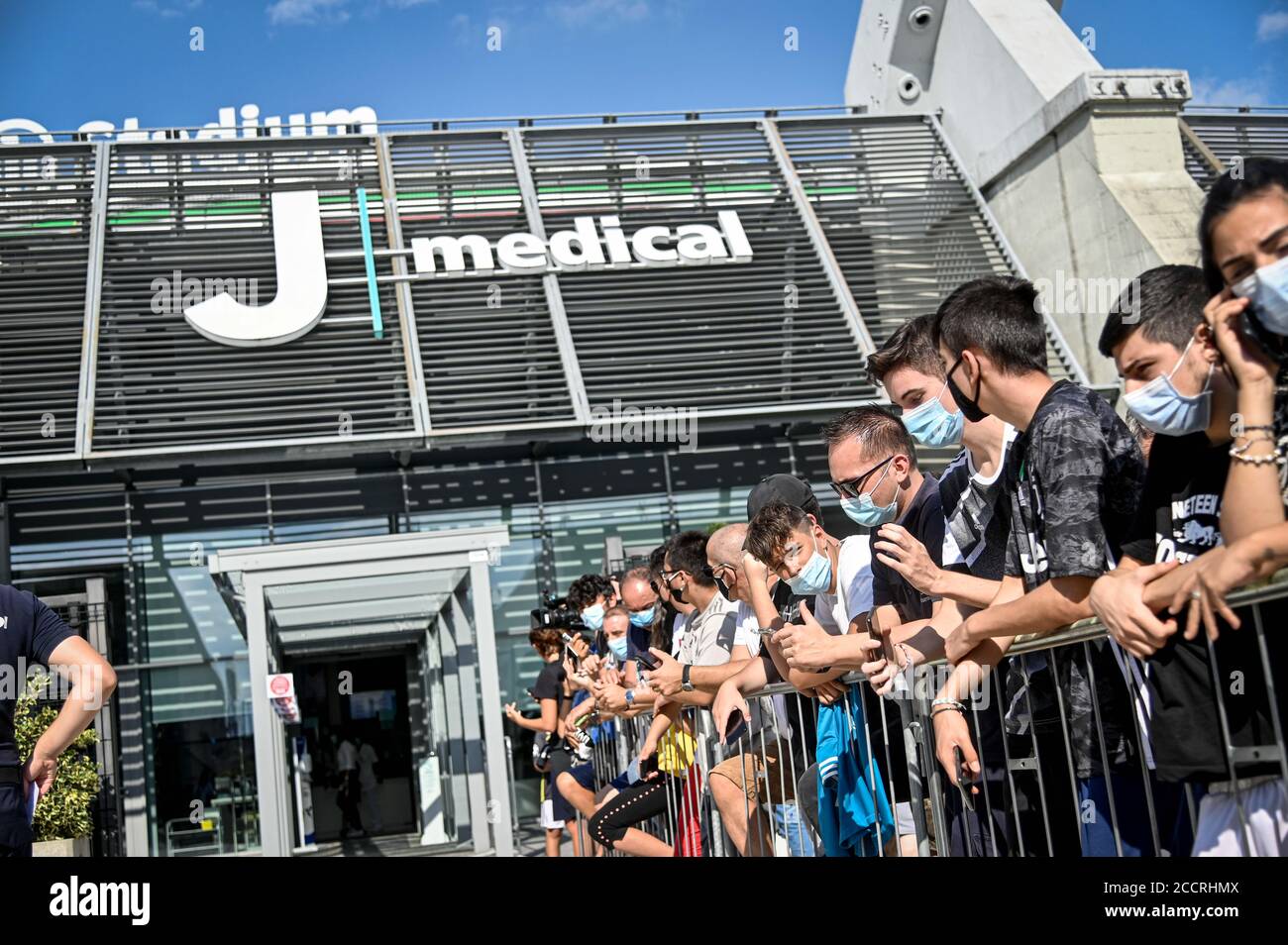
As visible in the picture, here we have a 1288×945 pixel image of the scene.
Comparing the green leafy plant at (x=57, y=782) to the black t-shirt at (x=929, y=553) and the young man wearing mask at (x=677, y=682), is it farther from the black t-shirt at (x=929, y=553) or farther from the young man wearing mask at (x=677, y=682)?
the black t-shirt at (x=929, y=553)

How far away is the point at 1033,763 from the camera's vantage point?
10.9 feet

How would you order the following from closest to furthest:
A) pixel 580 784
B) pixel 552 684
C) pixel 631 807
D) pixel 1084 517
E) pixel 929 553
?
pixel 1084 517 < pixel 929 553 < pixel 631 807 < pixel 580 784 < pixel 552 684

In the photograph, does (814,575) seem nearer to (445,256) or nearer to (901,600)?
(901,600)

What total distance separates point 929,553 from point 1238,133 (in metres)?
16.2

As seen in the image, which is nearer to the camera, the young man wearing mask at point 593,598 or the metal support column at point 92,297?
the young man wearing mask at point 593,598

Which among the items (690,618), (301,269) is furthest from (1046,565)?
(301,269)

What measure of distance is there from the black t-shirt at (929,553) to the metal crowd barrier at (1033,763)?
29cm

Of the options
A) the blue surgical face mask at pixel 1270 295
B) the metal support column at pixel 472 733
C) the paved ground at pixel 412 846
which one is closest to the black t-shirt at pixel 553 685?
the metal support column at pixel 472 733

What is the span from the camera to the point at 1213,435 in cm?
256

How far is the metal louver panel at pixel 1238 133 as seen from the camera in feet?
57.0

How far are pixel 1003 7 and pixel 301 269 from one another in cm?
1049

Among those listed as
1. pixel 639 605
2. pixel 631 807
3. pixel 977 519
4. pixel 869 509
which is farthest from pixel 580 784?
pixel 977 519

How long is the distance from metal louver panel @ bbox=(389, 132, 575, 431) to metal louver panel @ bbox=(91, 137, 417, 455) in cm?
43

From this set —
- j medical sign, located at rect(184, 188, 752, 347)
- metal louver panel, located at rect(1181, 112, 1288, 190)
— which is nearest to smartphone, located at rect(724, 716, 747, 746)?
j medical sign, located at rect(184, 188, 752, 347)
